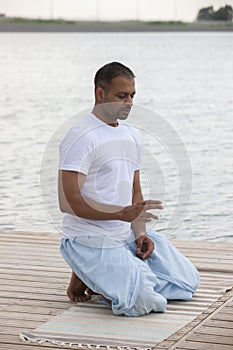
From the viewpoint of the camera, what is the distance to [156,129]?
5.33 metres

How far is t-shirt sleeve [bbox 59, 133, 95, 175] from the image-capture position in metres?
3.52

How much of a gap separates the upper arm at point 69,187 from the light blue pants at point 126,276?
0.17m

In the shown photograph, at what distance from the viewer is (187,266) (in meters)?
3.80

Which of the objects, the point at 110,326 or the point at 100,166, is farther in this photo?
the point at 100,166

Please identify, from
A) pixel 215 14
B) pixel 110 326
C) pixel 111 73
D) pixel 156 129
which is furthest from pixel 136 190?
pixel 215 14

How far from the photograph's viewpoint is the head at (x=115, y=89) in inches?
140

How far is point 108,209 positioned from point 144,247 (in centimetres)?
28

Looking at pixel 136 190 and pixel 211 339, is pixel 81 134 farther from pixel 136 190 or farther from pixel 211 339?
pixel 211 339

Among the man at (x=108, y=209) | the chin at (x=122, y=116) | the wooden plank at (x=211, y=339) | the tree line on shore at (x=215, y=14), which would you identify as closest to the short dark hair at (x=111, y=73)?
the man at (x=108, y=209)

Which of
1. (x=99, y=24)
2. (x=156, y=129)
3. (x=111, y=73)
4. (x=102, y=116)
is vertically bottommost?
(x=99, y=24)

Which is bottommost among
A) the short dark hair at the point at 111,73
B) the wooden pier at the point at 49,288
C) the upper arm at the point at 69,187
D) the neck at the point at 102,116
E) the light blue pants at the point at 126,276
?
the wooden pier at the point at 49,288

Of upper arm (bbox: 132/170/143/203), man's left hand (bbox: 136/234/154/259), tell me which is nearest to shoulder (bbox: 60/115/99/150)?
upper arm (bbox: 132/170/143/203)

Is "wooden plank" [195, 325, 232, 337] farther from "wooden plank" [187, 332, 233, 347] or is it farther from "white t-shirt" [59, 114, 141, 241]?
"white t-shirt" [59, 114, 141, 241]

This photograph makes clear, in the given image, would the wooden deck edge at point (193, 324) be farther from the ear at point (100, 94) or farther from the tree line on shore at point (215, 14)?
the tree line on shore at point (215, 14)
